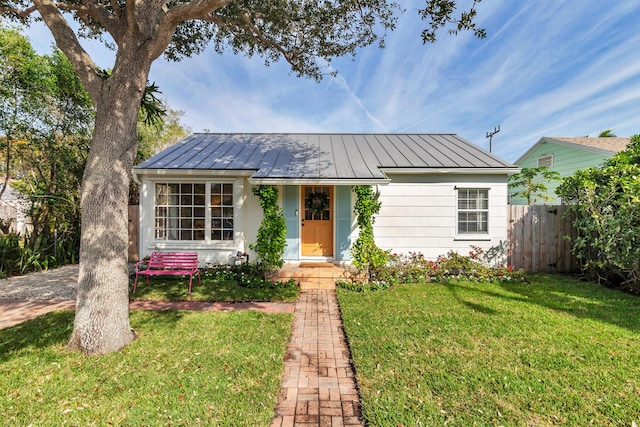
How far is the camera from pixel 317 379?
310 cm

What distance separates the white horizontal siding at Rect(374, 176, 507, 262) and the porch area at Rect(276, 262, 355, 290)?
172 centimetres

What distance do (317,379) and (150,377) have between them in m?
1.94

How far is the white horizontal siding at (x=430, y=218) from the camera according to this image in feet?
26.6

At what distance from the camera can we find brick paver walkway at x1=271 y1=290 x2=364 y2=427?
251 centimetres

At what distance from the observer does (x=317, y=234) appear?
8.22m

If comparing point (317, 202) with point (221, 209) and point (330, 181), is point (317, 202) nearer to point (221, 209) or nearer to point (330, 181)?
point (330, 181)

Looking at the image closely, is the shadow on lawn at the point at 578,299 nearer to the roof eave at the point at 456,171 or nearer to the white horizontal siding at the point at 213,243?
the roof eave at the point at 456,171

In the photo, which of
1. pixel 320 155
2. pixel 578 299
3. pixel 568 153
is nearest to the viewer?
pixel 578 299

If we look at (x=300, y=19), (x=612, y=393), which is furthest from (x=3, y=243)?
(x=612, y=393)

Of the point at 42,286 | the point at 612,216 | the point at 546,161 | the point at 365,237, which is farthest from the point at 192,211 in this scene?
the point at 546,161

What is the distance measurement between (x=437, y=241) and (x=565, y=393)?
5586mm

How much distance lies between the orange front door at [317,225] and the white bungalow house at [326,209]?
3cm

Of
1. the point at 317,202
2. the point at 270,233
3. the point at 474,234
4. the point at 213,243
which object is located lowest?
the point at 213,243

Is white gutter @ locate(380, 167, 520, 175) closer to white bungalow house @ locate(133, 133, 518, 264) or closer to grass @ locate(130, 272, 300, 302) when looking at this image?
white bungalow house @ locate(133, 133, 518, 264)
